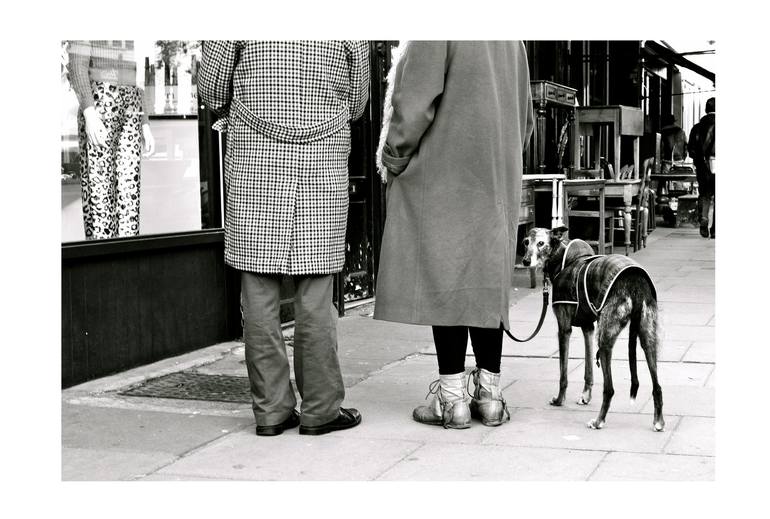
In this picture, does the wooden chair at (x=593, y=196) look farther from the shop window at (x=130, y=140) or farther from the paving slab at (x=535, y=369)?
the shop window at (x=130, y=140)

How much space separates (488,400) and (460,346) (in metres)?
0.29

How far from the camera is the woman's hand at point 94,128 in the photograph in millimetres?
5965

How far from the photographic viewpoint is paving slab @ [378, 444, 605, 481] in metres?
3.88

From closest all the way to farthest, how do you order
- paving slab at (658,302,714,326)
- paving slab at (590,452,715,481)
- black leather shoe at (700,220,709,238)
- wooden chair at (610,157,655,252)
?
paving slab at (590,452,715,481) < paving slab at (658,302,714,326) < wooden chair at (610,157,655,252) < black leather shoe at (700,220,709,238)

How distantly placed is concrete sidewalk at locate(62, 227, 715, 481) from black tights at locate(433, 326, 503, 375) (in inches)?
11.3

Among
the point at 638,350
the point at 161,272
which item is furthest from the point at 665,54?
the point at 161,272

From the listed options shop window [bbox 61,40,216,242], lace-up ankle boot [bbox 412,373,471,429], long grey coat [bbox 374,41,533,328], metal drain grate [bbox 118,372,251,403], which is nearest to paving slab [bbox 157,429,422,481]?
lace-up ankle boot [bbox 412,373,471,429]

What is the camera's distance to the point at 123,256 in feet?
19.6

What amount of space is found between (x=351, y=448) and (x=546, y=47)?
34.0 feet

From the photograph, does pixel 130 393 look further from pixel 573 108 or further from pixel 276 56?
pixel 573 108

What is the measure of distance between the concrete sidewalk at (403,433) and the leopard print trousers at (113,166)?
0.90 meters

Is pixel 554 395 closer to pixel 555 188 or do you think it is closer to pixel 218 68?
pixel 218 68

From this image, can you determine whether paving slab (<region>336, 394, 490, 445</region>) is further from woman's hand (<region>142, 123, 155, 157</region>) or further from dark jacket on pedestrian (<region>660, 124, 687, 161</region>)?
dark jacket on pedestrian (<region>660, 124, 687, 161</region>)

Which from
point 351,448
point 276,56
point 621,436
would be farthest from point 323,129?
point 621,436
